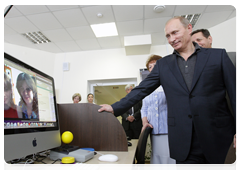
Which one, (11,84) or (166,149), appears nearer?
(11,84)

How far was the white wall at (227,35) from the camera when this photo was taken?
3.21 meters

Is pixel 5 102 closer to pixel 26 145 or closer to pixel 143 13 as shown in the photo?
pixel 26 145

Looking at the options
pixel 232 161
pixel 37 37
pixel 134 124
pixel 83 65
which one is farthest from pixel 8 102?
pixel 83 65

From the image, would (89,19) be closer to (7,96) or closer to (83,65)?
(83,65)

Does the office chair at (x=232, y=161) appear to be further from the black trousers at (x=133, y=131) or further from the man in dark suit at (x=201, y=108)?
the black trousers at (x=133, y=131)

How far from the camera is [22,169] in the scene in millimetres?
703

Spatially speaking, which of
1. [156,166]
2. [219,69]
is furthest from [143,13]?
[156,166]

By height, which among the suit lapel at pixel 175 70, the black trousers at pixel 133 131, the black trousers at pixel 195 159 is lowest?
the black trousers at pixel 133 131

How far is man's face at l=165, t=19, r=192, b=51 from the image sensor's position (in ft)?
3.47

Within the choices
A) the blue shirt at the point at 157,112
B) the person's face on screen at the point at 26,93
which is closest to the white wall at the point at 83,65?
the blue shirt at the point at 157,112

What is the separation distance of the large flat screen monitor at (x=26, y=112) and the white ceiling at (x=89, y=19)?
8.08 ft

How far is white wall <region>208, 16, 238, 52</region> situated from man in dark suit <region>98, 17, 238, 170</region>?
289 cm
